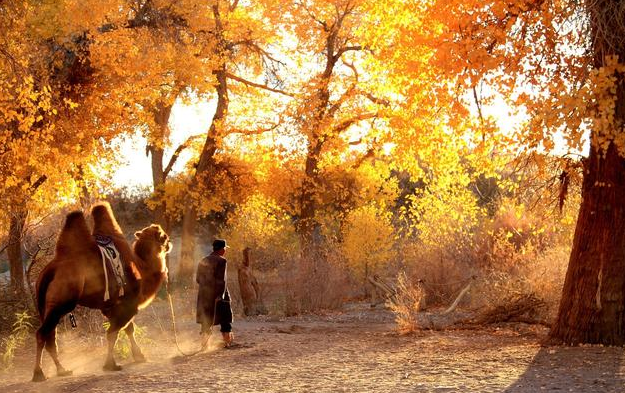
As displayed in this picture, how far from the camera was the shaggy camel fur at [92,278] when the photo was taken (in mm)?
10188

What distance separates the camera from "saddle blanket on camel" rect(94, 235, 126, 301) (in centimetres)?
1061

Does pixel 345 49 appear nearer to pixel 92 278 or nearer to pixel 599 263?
pixel 599 263

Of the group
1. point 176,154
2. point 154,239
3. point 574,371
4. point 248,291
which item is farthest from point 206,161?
point 574,371

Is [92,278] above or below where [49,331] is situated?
above

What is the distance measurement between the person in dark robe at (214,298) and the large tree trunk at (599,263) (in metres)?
4.65

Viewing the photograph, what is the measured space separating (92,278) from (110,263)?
0.29 meters

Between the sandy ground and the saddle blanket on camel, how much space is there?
1.03 metres

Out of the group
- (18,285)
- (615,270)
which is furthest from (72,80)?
(615,270)

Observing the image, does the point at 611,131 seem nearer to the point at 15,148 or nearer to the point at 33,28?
the point at 15,148

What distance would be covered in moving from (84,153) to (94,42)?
243cm

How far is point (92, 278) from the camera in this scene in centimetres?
1048

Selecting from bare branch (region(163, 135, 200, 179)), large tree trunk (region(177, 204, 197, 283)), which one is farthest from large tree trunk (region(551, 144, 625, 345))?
bare branch (region(163, 135, 200, 179))

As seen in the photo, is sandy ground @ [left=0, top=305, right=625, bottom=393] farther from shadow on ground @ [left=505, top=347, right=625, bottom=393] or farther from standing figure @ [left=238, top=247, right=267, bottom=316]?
standing figure @ [left=238, top=247, right=267, bottom=316]

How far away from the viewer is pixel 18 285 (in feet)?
53.2
